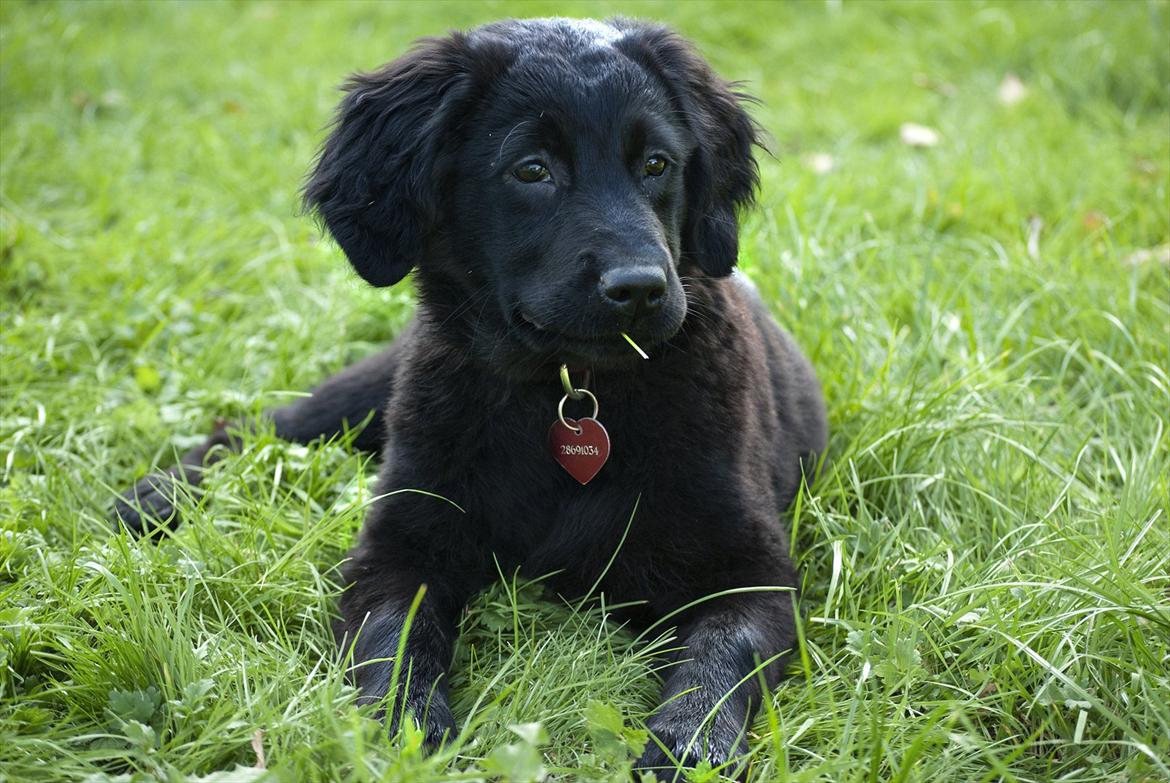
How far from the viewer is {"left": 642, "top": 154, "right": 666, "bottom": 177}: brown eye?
102 inches

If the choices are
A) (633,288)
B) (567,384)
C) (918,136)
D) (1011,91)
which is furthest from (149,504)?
(1011,91)

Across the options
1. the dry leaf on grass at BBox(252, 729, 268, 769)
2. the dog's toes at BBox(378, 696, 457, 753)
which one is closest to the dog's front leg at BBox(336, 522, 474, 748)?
the dog's toes at BBox(378, 696, 457, 753)

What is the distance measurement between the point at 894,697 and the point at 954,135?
3652mm

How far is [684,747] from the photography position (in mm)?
2096

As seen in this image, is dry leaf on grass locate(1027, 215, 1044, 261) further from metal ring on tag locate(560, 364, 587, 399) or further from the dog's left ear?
the dog's left ear

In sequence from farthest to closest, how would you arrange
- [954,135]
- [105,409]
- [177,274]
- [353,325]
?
[954,135] < [177,274] < [353,325] < [105,409]

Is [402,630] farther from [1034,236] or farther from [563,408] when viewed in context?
[1034,236]

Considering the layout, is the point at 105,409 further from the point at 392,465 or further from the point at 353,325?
the point at 392,465

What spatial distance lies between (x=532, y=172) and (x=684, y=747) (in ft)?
4.08

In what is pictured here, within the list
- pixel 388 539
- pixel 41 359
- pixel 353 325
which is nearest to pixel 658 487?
pixel 388 539

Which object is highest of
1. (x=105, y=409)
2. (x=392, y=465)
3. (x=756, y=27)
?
(x=756, y=27)

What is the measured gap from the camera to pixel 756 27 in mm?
6602

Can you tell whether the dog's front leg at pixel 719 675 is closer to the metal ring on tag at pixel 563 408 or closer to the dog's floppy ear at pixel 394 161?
the metal ring on tag at pixel 563 408

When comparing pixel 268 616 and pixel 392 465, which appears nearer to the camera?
pixel 268 616
